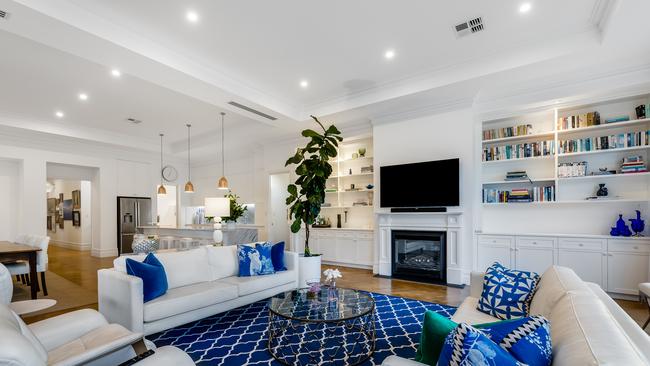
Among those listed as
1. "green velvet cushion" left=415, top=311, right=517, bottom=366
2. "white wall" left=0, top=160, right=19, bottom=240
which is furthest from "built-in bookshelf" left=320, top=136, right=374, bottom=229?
"white wall" left=0, top=160, right=19, bottom=240

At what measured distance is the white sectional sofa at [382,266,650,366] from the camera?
101 centimetres

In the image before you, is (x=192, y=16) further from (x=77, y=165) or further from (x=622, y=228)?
(x=77, y=165)

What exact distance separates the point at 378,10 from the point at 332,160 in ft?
13.2

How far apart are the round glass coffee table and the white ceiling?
2.85 m

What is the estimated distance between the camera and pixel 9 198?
24.3 ft

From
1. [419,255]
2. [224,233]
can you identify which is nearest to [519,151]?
[419,255]

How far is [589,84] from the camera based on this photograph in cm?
431

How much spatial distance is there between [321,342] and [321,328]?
0.33m

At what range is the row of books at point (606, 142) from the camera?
4.16 m

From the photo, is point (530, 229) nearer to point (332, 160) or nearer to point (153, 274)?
point (332, 160)

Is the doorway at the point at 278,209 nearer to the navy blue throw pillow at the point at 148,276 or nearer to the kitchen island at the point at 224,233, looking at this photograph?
the kitchen island at the point at 224,233

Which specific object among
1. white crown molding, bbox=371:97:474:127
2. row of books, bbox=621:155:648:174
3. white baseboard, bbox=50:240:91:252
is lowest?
white baseboard, bbox=50:240:91:252

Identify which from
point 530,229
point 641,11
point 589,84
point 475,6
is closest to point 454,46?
point 475,6

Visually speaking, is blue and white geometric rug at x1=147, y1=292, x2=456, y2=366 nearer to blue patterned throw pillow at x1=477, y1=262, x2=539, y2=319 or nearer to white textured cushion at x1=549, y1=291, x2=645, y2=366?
blue patterned throw pillow at x1=477, y1=262, x2=539, y2=319
